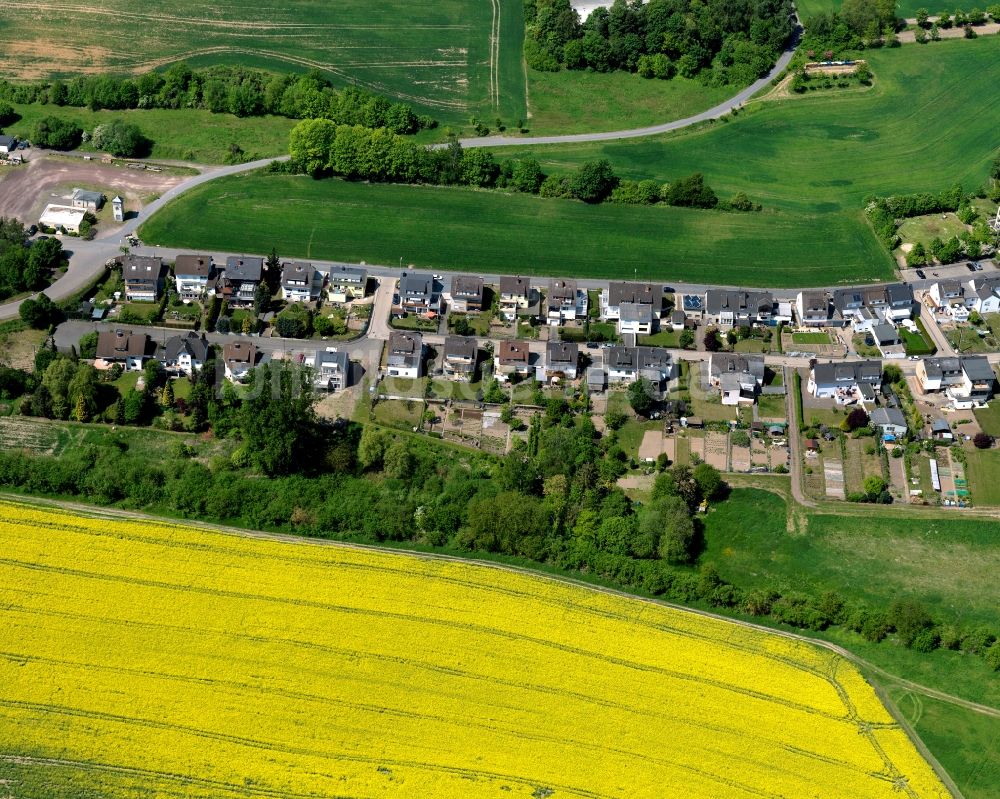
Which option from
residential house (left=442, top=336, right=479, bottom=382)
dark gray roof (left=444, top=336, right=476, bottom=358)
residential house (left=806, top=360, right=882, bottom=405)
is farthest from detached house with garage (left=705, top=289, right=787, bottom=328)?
residential house (left=442, top=336, right=479, bottom=382)

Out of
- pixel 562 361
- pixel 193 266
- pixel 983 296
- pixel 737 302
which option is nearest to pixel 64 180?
pixel 193 266

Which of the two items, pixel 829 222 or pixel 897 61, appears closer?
pixel 829 222

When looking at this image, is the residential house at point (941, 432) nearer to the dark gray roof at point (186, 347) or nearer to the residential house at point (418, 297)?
the residential house at point (418, 297)

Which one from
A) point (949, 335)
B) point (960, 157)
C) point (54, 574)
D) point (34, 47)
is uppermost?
point (34, 47)

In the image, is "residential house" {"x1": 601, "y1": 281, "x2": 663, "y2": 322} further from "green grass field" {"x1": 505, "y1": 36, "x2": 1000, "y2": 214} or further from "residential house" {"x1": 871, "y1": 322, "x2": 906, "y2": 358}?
"green grass field" {"x1": 505, "y1": 36, "x2": 1000, "y2": 214}

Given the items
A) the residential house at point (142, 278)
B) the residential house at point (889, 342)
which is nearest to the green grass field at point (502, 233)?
the residential house at point (142, 278)

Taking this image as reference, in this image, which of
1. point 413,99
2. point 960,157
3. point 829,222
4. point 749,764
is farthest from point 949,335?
point 413,99

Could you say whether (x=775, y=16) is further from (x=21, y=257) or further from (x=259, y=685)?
(x=259, y=685)
